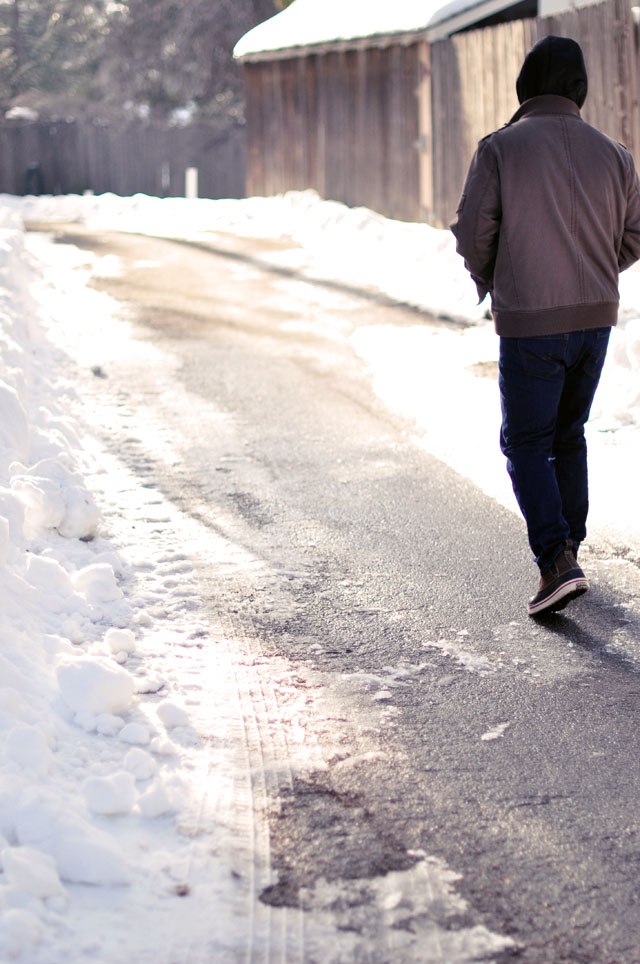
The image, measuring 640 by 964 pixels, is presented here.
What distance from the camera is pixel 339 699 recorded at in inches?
136

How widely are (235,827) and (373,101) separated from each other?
14.6m

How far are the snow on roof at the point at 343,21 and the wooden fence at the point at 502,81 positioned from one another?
0.55m

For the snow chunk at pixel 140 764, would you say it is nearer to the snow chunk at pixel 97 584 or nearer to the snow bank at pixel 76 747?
the snow bank at pixel 76 747

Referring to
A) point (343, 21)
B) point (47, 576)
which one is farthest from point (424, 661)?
point (343, 21)

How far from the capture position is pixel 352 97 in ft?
53.7

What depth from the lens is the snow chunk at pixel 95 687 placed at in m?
3.12

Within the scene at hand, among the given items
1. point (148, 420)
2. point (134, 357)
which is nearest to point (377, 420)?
point (148, 420)

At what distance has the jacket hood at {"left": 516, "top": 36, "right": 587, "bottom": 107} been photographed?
12.8 feet

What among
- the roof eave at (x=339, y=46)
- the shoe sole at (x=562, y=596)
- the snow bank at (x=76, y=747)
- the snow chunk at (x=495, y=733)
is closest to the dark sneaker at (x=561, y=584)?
the shoe sole at (x=562, y=596)

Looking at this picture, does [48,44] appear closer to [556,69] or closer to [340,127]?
[340,127]

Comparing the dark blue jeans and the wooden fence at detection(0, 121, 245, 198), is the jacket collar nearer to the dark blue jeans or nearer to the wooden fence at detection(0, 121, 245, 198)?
the dark blue jeans

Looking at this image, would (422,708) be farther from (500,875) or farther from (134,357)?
(134,357)

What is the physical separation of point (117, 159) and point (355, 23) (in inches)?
471

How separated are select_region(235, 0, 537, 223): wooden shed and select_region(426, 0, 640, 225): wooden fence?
0.41m
